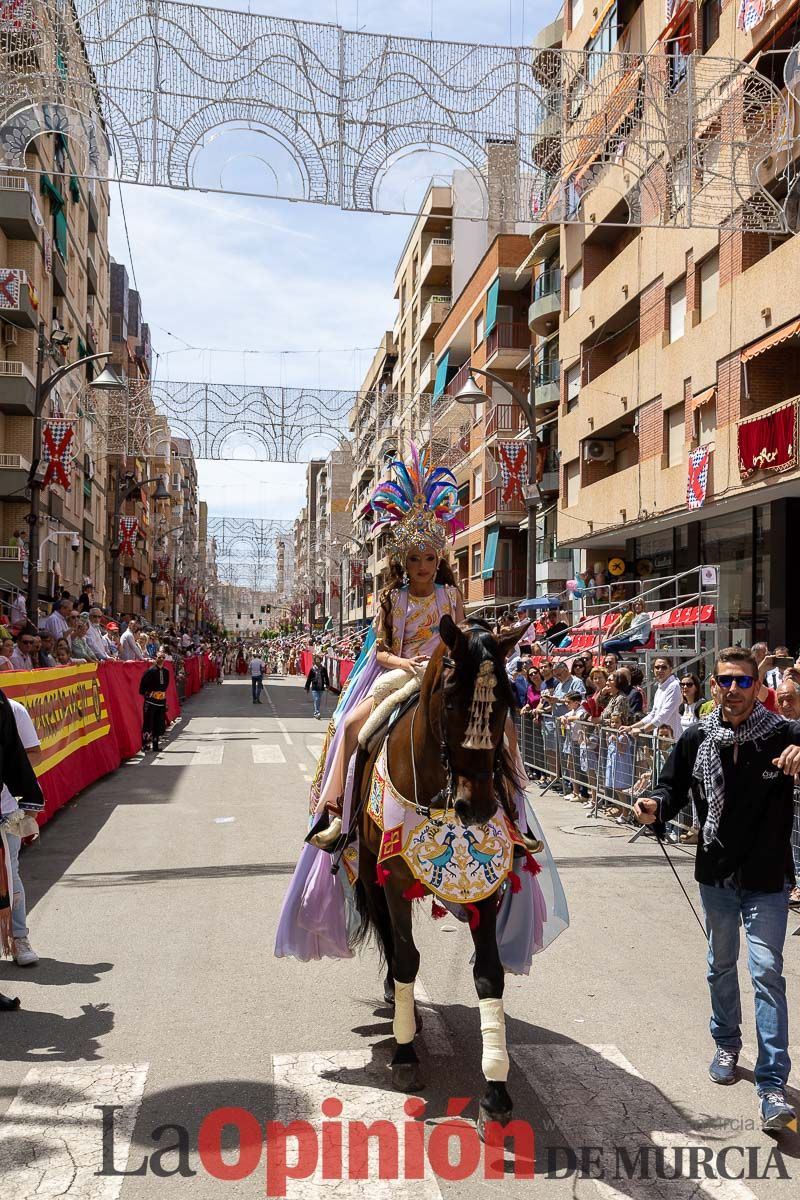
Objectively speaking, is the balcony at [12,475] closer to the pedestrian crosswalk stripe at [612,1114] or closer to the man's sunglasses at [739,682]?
the pedestrian crosswalk stripe at [612,1114]

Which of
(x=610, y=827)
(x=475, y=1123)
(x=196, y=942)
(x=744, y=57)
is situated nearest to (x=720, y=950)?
(x=475, y=1123)

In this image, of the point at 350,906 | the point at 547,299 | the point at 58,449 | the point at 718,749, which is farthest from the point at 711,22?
the point at 350,906

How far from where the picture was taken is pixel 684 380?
2306cm

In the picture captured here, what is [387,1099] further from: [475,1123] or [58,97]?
[58,97]

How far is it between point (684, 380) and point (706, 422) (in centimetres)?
145

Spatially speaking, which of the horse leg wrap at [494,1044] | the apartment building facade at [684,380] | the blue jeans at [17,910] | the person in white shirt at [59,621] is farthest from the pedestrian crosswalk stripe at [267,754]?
the horse leg wrap at [494,1044]

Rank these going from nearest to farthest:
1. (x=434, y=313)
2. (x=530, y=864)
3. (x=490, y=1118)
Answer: (x=490, y=1118) → (x=530, y=864) → (x=434, y=313)

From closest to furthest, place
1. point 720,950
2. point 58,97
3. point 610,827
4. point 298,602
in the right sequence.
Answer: point 720,950 → point 58,97 → point 610,827 → point 298,602

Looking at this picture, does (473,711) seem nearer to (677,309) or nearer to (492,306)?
(677,309)

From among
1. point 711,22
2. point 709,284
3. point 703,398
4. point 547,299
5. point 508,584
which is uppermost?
point 711,22

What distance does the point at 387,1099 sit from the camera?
457 centimetres

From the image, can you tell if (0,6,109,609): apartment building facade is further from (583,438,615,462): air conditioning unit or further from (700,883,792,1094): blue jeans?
(700,883,792,1094): blue jeans

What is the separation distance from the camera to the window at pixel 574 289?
3094 cm

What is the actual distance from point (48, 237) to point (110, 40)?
2649cm
